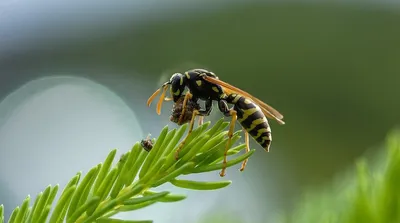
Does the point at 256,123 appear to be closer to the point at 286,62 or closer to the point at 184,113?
the point at 184,113

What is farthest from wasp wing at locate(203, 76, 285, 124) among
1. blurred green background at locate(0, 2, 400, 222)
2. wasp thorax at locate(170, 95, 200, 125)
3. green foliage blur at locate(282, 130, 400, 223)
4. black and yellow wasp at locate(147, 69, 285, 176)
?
blurred green background at locate(0, 2, 400, 222)

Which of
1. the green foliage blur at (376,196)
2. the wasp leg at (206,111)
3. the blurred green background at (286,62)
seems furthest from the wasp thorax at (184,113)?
the blurred green background at (286,62)

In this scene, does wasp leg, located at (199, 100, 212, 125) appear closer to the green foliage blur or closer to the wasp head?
the wasp head

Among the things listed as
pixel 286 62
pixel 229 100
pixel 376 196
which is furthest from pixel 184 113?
pixel 286 62

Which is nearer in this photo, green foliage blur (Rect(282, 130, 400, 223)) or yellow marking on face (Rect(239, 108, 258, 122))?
green foliage blur (Rect(282, 130, 400, 223))

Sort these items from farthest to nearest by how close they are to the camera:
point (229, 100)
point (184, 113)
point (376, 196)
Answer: point (229, 100), point (184, 113), point (376, 196)

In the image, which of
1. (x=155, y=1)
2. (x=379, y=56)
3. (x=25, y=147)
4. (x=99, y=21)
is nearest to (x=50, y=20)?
(x=99, y=21)
